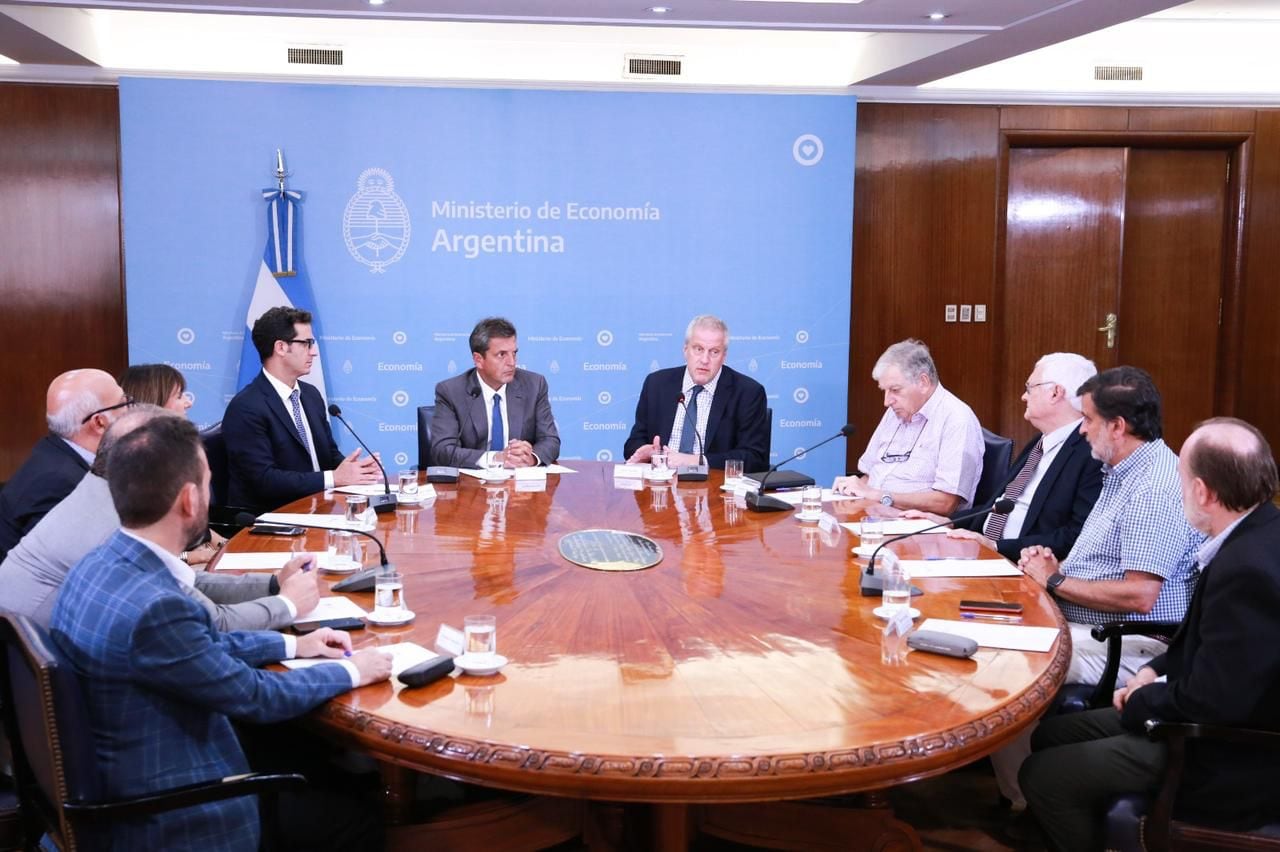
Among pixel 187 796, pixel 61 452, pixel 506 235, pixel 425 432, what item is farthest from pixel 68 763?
pixel 506 235

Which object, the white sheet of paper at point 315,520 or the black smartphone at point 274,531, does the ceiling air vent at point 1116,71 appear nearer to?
the white sheet of paper at point 315,520

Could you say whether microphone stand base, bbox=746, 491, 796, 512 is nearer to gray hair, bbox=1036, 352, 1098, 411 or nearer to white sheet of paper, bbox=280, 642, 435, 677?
gray hair, bbox=1036, 352, 1098, 411

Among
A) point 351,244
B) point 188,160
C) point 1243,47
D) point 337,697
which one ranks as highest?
point 1243,47

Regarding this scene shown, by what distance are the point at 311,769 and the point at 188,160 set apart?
4.78 metres

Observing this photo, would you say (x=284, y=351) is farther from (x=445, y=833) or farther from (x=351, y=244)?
(x=445, y=833)

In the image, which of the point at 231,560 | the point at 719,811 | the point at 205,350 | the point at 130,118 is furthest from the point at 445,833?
the point at 130,118

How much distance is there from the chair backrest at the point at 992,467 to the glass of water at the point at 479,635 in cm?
264

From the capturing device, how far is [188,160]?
6.38 m

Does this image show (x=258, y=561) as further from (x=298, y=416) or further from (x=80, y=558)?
(x=298, y=416)

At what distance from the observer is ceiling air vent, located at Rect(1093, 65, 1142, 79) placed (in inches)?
295

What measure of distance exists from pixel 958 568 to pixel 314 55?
5.38 metres

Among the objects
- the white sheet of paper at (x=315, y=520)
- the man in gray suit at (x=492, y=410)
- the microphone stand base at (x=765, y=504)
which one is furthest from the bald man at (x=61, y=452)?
the microphone stand base at (x=765, y=504)

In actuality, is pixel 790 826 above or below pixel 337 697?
below

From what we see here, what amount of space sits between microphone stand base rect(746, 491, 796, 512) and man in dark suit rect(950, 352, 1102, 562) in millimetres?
621
